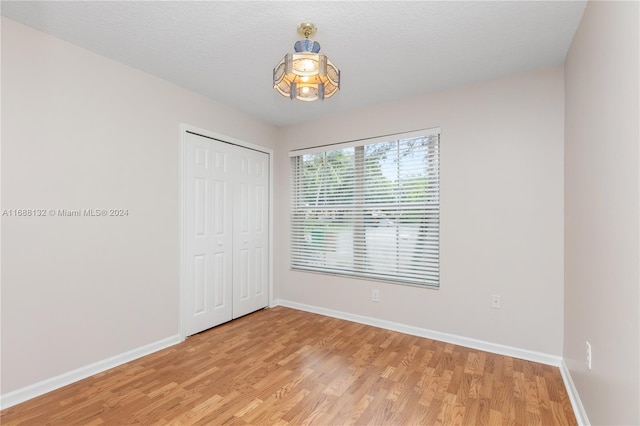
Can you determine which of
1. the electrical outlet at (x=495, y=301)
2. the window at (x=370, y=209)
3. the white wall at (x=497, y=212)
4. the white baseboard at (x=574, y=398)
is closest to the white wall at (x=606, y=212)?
the white baseboard at (x=574, y=398)

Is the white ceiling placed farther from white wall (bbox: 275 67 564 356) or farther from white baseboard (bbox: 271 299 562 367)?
white baseboard (bbox: 271 299 562 367)

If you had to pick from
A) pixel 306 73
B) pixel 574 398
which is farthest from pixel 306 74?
pixel 574 398

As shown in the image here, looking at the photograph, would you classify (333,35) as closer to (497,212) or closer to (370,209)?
(370,209)

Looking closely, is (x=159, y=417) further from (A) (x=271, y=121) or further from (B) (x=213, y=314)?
(A) (x=271, y=121)

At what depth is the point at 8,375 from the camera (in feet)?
6.37

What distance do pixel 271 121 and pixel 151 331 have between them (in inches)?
107

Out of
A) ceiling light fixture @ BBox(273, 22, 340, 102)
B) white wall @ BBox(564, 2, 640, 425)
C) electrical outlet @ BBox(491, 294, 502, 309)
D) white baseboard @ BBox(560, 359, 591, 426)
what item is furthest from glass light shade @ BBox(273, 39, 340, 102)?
white baseboard @ BBox(560, 359, 591, 426)

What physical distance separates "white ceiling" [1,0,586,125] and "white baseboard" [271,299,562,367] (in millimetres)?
2408

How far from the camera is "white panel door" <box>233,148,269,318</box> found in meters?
3.65

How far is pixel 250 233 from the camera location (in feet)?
12.6

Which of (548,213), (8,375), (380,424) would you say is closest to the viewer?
(380,424)

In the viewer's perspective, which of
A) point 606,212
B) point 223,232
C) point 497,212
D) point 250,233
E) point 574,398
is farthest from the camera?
point 250,233

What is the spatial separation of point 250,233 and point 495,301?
2.73 meters

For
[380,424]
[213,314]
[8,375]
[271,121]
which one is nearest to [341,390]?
[380,424]
